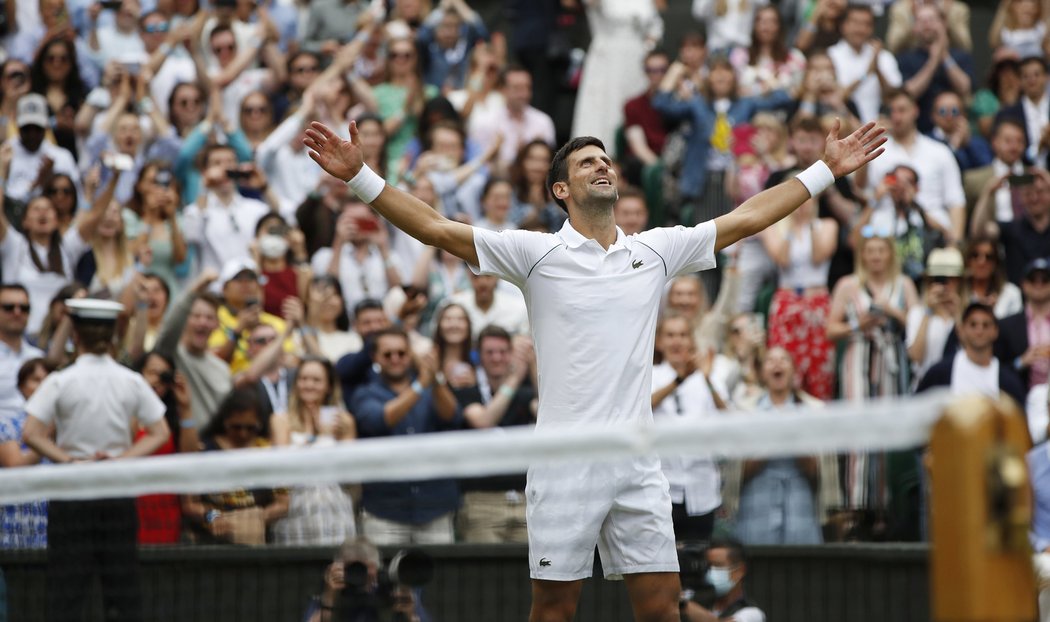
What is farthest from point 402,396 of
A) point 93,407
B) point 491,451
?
point 491,451

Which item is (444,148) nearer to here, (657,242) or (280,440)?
(280,440)

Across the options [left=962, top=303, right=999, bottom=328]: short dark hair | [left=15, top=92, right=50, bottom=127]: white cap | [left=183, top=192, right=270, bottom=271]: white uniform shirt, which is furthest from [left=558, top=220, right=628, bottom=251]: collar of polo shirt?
[left=15, top=92, right=50, bottom=127]: white cap

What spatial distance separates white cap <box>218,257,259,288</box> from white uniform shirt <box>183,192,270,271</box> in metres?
0.23

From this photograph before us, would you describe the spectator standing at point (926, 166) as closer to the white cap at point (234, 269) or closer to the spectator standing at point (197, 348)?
the white cap at point (234, 269)

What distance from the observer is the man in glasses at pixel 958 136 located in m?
14.9

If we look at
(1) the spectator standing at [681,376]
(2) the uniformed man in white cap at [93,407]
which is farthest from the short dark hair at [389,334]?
(1) the spectator standing at [681,376]

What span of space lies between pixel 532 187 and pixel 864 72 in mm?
3663

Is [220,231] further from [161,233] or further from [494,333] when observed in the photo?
[494,333]

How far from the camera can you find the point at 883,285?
40.7ft

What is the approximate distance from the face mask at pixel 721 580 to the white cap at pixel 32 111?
10203 millimetres

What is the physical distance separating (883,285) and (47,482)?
302 inches

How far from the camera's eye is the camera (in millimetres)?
6191

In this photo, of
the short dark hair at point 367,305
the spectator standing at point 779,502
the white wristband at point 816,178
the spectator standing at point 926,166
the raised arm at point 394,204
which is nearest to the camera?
the spectator standing at point 779,502

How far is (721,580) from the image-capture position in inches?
265
